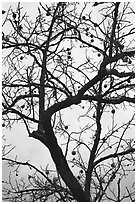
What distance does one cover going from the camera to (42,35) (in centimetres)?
577

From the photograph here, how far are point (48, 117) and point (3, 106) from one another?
819 millimetres

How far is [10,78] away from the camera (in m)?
5.51

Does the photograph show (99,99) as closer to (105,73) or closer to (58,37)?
(105,73)

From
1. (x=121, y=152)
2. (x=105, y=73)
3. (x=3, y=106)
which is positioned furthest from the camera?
(x=121, y=152)

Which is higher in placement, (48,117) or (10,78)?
(10,78)

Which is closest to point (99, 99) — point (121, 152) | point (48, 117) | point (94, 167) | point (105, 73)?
point (105, 73)

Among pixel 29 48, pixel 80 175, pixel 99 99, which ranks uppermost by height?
pixel 29 48

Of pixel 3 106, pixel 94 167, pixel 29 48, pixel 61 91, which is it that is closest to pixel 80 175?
pixel 94 167

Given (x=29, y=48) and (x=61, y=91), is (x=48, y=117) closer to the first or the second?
(x=61, y=91)

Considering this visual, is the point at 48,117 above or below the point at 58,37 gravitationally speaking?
below

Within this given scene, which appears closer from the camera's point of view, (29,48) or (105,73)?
(105,73)

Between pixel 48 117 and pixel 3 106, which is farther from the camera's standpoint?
pixel 3 106

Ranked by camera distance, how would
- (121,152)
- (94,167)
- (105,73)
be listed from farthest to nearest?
(94,167) < (121,152) < (105,73)

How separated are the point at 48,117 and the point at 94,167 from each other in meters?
1.71
